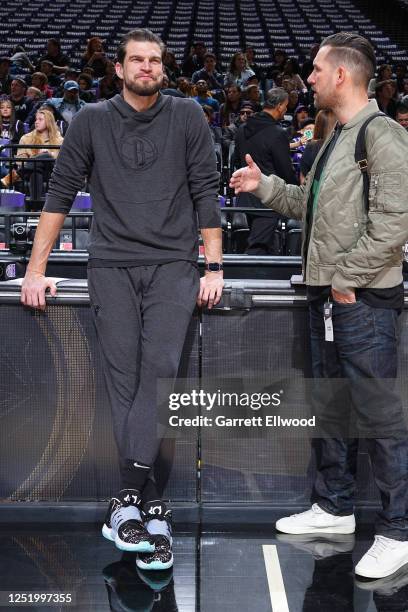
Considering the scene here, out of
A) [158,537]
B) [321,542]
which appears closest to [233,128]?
[321,542]

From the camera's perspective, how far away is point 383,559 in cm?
303

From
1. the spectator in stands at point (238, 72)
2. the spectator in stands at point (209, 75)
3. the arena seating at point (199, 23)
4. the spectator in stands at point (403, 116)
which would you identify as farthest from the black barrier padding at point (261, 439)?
the arena seating at point (199, 23)

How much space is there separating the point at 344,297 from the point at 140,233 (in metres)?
0.74

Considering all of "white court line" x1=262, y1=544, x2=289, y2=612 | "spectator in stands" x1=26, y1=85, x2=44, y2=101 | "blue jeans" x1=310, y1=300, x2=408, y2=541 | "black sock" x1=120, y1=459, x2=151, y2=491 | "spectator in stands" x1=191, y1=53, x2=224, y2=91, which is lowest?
"white court line" x1=262, y1=544, x2=289, y2=612

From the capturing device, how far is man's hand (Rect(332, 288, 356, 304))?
2959 mm

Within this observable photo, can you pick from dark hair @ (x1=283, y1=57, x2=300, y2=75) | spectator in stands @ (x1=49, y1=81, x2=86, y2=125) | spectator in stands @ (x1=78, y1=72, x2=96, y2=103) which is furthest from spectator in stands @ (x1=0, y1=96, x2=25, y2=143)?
dark hair @ (x1=283, y1=57, x2=300, y2=75)

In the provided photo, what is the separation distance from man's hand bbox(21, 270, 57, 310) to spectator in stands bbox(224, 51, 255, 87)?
1170 centimetres

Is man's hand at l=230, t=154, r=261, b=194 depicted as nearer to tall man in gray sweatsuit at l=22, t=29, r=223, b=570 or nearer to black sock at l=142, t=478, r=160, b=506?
tall man in gray sweatsuit at l=22, t=29, r=223, b=570

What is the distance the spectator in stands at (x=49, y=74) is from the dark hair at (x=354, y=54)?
466 inches

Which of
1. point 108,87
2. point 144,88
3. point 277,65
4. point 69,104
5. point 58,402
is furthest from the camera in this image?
point 277,65


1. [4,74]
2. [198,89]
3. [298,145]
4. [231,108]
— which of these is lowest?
[298,145]

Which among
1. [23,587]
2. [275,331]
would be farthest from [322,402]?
[23,587]

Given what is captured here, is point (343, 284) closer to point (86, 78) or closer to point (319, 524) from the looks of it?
point (319, 524)

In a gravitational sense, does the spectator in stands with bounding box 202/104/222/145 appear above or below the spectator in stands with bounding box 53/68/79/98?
below
